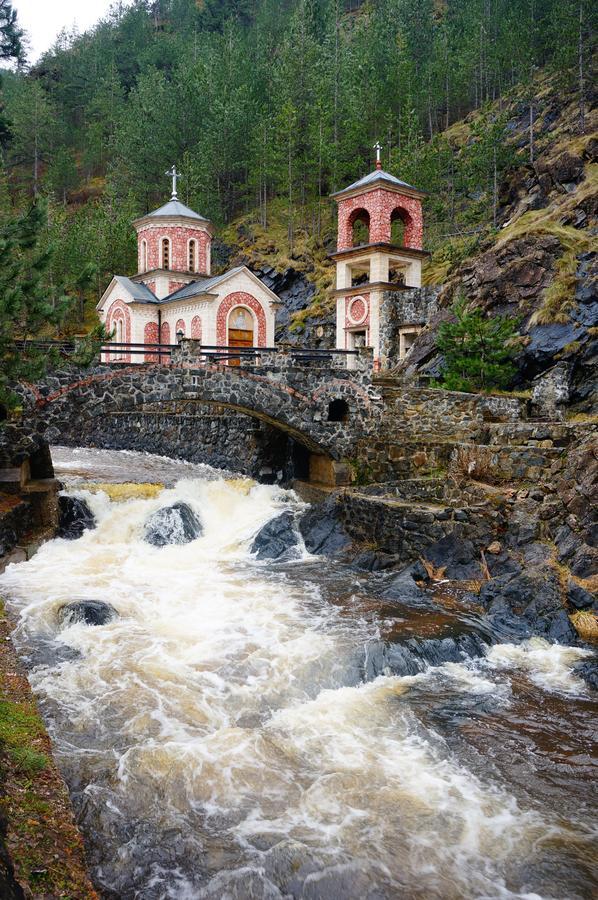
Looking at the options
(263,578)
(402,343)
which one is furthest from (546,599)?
(402,343)

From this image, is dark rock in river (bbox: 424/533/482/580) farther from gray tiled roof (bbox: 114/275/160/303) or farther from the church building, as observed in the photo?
gray tiled roof (bbox: 114/275/160/303)

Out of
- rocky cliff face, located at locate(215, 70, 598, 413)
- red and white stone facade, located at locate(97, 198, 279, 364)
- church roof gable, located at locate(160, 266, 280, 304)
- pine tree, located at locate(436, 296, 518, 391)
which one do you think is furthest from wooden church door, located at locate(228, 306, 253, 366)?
pine tree, located at locate(436, 296, 518, 391)

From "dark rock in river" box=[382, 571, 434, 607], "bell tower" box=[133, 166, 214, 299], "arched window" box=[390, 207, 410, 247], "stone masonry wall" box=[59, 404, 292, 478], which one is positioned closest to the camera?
"dark rock in river" box=[382, 571, 434, 607]

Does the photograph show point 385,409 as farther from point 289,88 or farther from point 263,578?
point 289,88

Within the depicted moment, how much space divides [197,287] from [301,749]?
28.8 metres

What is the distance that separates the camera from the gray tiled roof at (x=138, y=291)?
34.7 m

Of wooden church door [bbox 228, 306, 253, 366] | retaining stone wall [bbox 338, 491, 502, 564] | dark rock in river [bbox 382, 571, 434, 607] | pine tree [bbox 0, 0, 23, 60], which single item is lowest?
dark rock in river [bbox 382, 571, 434, 607]

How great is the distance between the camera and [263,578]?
53.5 feet

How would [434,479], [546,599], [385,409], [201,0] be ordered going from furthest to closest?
1. [201,0]
2. [385,409]
3. [434,479]
4. [546,599]

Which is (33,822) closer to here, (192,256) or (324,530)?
(324,530)

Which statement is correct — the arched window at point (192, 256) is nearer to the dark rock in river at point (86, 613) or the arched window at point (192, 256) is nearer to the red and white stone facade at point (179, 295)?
the red and white stone facade at point (179, 295)

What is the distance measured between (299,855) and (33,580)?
10333 mm

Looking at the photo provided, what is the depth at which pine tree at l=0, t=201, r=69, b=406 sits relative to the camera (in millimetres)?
12242

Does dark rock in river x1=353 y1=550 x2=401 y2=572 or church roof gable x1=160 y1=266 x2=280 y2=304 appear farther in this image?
church roof gable x1=160 y1=266 x2=280 y2=304
